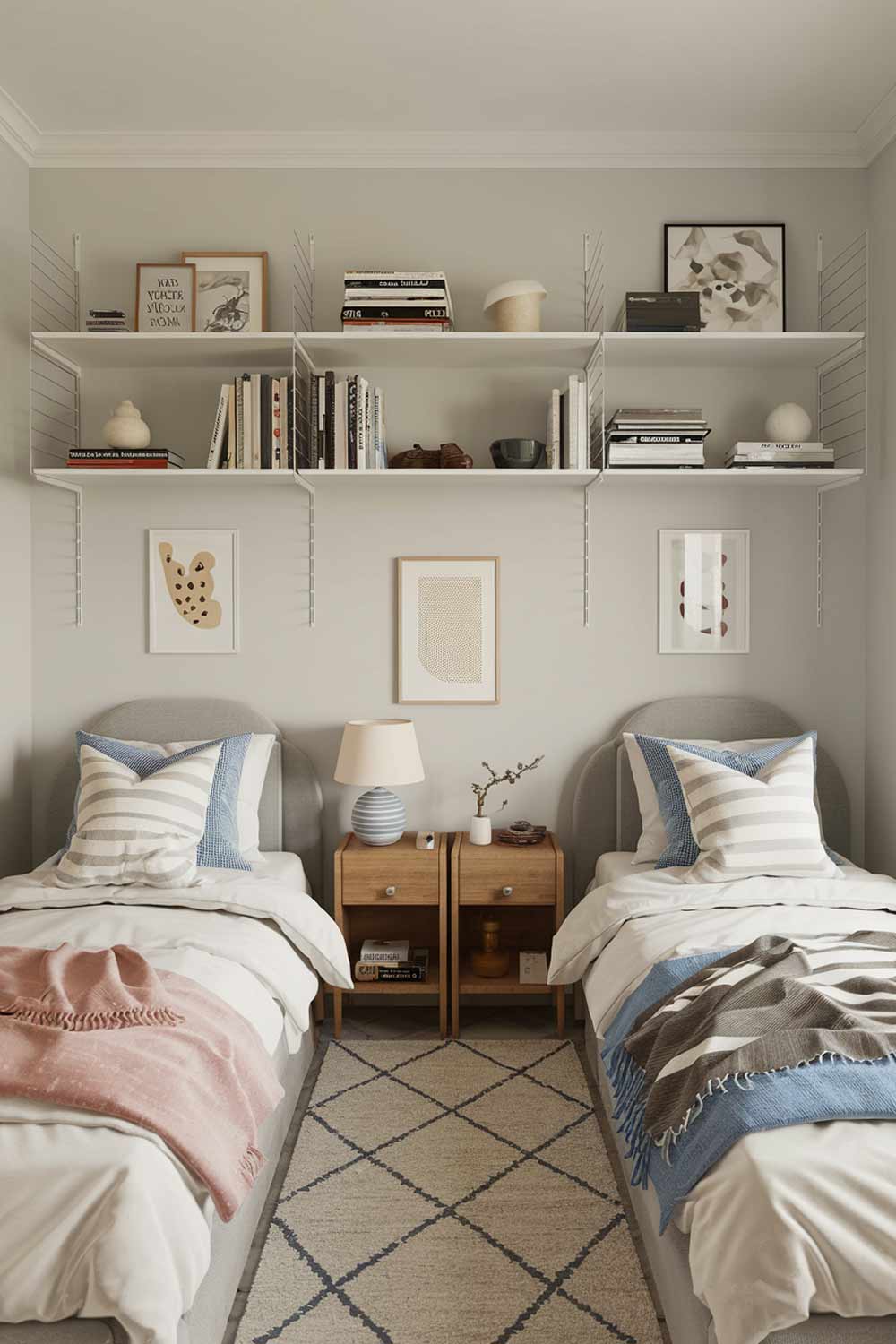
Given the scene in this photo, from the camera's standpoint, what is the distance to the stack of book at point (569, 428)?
2.90m

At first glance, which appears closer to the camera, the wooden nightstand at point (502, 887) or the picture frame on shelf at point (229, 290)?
the wooden nightstand at point (502, 887)

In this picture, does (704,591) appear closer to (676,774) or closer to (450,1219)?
(676,774)

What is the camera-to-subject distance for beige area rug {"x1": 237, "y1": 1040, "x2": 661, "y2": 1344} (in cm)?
179

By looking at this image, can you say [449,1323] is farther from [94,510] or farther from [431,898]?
[94,510]

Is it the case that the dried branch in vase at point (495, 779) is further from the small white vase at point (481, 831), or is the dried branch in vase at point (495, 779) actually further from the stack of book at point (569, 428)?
the stack of book at point (569, 428)

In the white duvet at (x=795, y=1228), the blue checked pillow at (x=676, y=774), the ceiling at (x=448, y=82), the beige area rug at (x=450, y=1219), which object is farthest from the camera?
the blue checked pillow at (x=676, y=774)

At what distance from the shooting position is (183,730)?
3158mm

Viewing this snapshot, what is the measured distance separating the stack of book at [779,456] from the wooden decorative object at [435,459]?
2.76 feet

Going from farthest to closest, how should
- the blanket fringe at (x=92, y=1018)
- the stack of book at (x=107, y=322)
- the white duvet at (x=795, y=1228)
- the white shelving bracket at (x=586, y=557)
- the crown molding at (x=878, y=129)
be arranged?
the white shelving bracket at (x=586, y=557), the stack of book at (x=107, y=322), the crown molding at (x=878, y=129), the blanket fringe at (x=92, y=1018), the white duvet at (x=795, y=1228)

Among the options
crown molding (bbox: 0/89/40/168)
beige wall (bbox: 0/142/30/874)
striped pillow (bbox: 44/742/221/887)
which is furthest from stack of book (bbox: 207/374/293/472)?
crown molding (bbox: 0/89/40/168)

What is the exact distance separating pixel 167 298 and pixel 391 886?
2057mm

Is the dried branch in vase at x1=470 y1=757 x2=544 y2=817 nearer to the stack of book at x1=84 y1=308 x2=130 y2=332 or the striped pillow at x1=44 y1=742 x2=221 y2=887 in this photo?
the striped pillow at x1=44 y1=742 x2=221 y2=887

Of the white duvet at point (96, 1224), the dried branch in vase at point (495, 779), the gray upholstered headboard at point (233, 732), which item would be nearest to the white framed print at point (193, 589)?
the gray upholstered headboard at point (233, 732)

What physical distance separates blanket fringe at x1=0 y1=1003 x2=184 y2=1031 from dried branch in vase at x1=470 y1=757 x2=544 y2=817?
1515 millimetres
